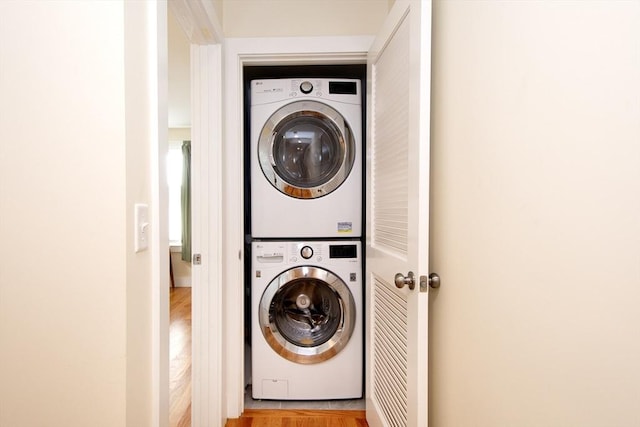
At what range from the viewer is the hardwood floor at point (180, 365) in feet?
5.80

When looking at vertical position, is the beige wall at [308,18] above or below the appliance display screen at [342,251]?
above

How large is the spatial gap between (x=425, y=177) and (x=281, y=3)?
1.35 m

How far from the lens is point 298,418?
1.75 meters

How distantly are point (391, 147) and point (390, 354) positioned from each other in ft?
2.76

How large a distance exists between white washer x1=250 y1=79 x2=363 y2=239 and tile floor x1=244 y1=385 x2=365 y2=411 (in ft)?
3.24

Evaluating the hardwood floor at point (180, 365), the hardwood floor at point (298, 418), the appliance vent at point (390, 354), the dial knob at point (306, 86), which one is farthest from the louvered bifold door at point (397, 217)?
the hardwood floor at point (180, 365)
